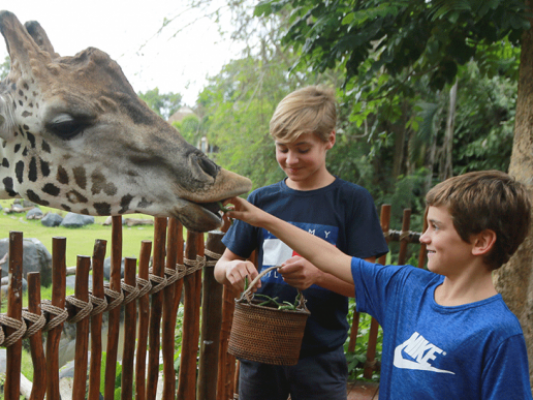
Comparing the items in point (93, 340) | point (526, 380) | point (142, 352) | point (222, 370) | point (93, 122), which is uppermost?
point (93, 122)

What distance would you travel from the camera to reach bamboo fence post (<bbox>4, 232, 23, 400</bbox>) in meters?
1.56

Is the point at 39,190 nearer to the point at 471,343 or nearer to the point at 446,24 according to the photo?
the point at 471,343

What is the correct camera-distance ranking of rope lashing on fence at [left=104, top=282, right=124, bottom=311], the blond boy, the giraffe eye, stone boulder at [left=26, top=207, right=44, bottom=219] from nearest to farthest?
the giraffe eye
the blond boy
rope lashing on fence at [left=104, top=282, right=124, bottom=311]
stone boulder at [left=26, top=207, right=44, bottom=219]

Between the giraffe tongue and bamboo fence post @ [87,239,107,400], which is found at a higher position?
the giraffe tongue

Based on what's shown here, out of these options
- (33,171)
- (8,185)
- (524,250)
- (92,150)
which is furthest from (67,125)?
(524,250)

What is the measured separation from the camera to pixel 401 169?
8711mm

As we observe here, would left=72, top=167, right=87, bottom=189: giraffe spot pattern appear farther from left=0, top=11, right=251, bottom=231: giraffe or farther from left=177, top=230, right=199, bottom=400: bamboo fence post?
left=177, top=230, right=199, bottom=400: bamboo fence post

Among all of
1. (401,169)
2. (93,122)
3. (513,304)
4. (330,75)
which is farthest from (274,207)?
(401,169)

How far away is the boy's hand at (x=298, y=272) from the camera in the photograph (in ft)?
5.31

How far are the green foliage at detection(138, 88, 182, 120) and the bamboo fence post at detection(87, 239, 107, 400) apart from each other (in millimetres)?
3515

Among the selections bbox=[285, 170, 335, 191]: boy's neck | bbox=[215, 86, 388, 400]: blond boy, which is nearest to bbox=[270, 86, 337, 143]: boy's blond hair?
bbox=[215, 86, 388, 400]: blond boy

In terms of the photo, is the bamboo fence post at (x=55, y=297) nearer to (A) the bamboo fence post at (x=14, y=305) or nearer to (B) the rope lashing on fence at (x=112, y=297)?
(A) the bamboo fence post at (x=14, y=305)

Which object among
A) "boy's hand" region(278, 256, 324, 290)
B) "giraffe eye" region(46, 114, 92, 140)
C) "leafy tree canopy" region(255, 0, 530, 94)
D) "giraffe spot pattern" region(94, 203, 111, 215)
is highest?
"leafy tree canopy" region(255, 0, 530, 94)

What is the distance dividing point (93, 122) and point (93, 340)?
3.38ft
